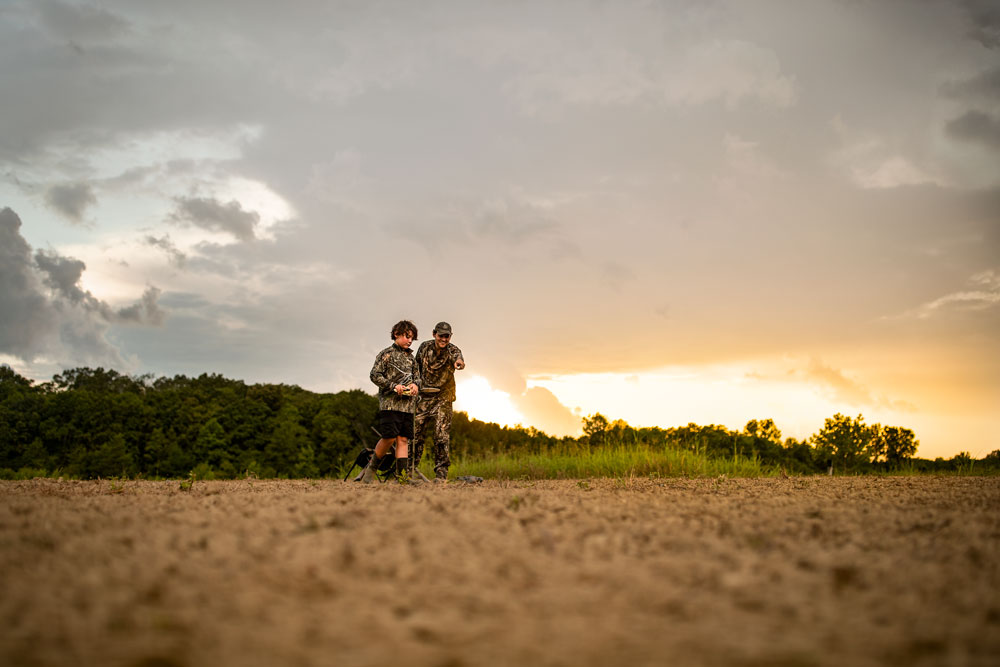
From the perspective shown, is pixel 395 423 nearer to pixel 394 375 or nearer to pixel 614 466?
pixel 394 375

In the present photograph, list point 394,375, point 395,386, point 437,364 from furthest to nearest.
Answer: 1. point 437,364
2. point 394,375
3. point 395,386

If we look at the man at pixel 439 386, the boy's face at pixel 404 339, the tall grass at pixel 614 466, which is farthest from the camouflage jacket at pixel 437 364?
the tall grass at pixel 614 466

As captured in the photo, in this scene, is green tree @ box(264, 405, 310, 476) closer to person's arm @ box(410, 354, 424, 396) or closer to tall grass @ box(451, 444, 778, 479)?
tall grass @ box(451, 444, 778, 479)

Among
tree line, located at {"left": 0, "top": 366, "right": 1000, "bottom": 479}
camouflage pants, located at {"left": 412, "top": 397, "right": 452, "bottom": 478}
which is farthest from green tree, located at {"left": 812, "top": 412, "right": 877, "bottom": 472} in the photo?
camouflage pants, located at {"left": 412, "top": 397, "right": 452, "bottom": 478}

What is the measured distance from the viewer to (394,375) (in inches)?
389

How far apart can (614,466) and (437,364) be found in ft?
12.3

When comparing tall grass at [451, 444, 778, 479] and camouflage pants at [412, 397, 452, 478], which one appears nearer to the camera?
camouflage pants at [412, 397, 452, 478]

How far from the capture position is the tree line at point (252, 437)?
15.2 metres

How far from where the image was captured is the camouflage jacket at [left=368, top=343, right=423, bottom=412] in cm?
972

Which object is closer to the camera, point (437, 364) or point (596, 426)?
point (437, 364)

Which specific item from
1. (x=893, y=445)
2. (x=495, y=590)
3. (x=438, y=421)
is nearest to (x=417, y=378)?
(x=438, y=421)

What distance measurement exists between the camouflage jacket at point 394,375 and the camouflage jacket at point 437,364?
654mm

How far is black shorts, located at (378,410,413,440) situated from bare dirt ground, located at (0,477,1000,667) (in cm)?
550

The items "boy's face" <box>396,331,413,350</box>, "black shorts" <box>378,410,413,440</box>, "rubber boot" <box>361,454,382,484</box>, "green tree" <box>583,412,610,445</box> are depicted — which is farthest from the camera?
"green tree" <box>583,412,610,445</box>
